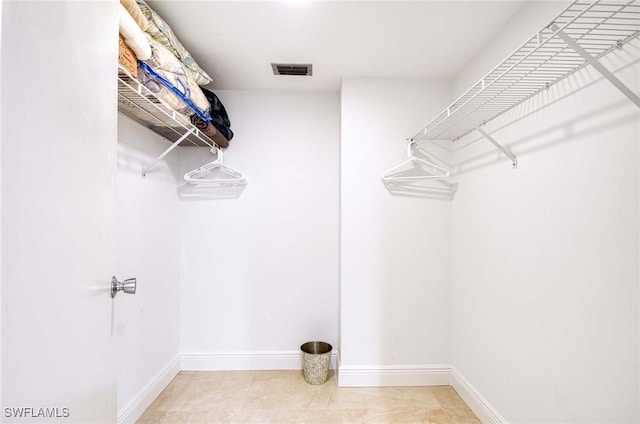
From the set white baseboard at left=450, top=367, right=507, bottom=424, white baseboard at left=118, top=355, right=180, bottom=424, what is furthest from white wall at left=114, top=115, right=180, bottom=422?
white baseboard at left=450, top=367, right=507, bottom=424

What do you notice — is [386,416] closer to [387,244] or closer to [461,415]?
[461,415]

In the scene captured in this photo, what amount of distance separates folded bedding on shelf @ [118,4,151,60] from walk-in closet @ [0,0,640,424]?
0.5 inches

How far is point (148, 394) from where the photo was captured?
78.1 inches

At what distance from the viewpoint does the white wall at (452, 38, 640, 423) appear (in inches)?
40.9

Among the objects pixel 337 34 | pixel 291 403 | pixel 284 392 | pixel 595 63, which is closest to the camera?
pixel 595 63

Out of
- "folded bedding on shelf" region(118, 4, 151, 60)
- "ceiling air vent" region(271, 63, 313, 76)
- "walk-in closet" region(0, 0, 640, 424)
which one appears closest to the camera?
"walk-in closet" region(0, 0, 640, 424)

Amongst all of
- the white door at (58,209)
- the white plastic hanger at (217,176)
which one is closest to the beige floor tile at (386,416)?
the white door at (58,209)

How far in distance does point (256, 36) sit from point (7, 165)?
5.28 ft

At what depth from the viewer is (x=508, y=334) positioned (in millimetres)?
1636

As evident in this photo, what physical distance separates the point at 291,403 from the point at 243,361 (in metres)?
0.64

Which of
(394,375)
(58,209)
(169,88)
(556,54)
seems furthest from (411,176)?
(58,209)

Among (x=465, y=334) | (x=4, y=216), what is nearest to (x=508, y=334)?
(x=465, y=334)

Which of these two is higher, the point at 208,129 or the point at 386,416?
the point at 208,129

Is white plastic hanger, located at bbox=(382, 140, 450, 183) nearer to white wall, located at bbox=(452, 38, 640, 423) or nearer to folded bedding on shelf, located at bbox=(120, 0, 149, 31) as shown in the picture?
white wall, located at bbox=(452, 38, 640, 423)
